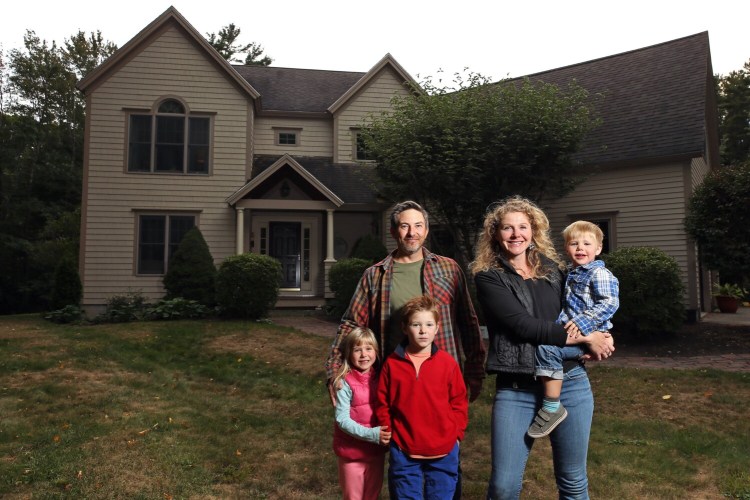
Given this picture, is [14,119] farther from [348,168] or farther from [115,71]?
[348,168]

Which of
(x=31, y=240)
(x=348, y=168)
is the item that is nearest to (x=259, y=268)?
(x=348, y=168)

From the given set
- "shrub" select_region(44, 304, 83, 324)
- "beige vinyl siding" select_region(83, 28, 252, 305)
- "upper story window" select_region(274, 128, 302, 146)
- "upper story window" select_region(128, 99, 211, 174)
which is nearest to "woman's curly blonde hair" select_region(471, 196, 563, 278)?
"shrub" select_region(44, 304, 83, 324)

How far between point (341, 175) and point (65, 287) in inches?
309

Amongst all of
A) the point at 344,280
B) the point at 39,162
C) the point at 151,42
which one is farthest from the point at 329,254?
the point at 39,162

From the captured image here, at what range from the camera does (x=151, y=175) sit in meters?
14.9

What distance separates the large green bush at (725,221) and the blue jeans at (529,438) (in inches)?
Answer: 367

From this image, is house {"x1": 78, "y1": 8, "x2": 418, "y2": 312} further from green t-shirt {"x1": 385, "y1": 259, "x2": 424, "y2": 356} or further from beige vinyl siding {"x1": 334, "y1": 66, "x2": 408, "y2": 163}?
green t-shirt {"x1": 385, "y1": 259, "x2": 424, "y2": 356}

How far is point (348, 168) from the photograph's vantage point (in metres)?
16.8

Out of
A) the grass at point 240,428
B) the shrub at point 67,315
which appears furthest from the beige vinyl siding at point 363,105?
the grass at point 240,428

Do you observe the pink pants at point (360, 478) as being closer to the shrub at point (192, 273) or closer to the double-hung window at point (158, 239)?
the shrub at point (192, 273)

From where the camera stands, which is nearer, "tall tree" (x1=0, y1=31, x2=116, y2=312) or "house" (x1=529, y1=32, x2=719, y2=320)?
"house" (x1=529, y1=32, x2=719, y2=320)

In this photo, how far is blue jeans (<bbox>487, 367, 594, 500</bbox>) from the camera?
8.58ft

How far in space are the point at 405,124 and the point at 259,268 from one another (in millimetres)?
4614

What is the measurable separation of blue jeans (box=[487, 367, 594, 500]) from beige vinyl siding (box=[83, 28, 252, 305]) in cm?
1326
